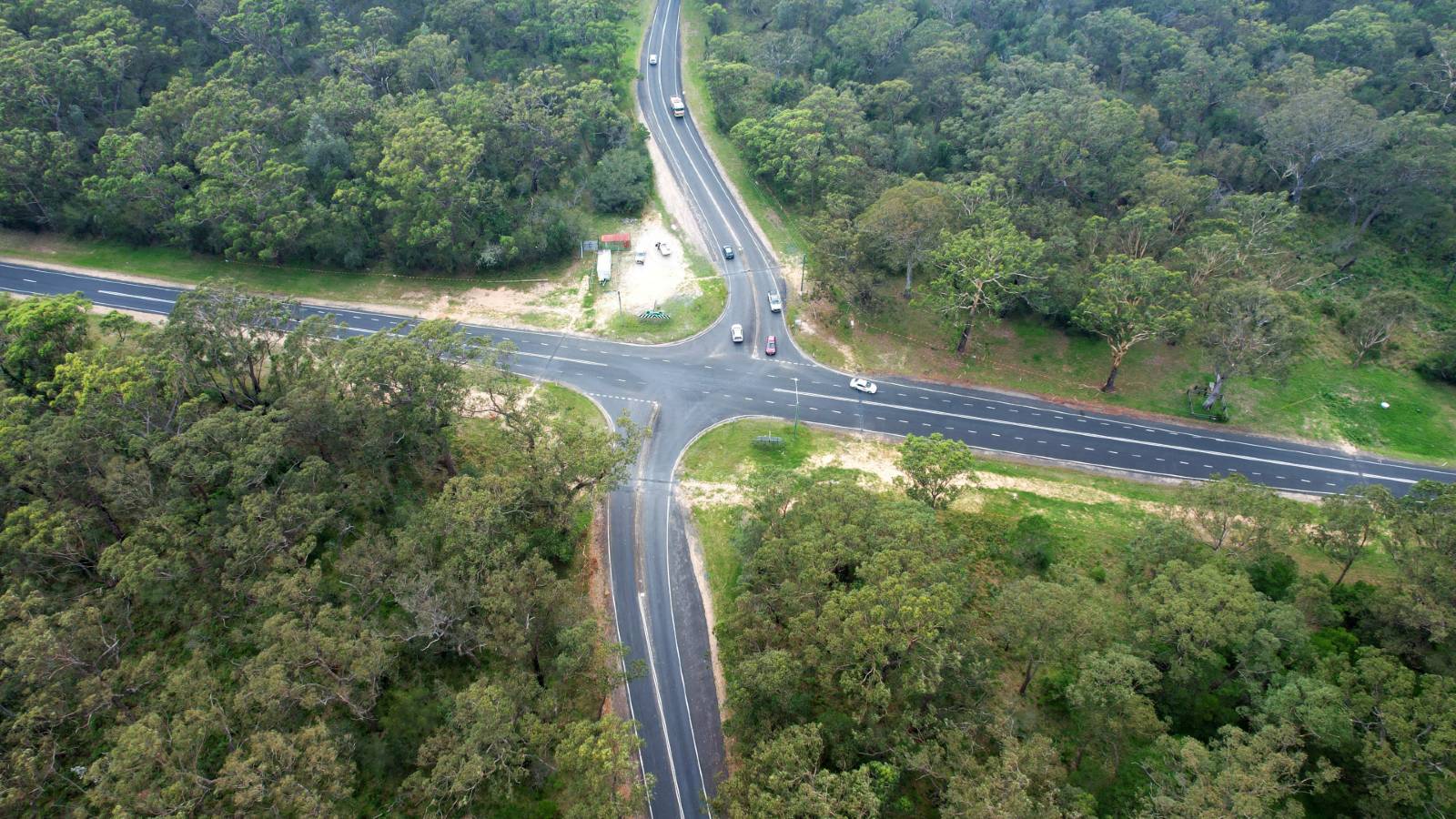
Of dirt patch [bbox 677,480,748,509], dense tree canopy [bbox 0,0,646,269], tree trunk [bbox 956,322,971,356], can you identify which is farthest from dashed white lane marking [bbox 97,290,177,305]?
tree trunk [bbox 956,322,971,356]

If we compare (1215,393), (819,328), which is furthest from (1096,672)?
(819,328)

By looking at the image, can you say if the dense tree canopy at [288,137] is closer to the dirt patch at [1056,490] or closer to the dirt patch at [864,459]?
the dirt patch at [864,459]

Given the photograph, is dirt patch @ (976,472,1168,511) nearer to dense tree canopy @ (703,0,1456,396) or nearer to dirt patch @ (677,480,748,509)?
dense tree canopy @ (703,0,1456,396)

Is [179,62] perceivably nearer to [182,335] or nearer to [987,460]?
[182,335]

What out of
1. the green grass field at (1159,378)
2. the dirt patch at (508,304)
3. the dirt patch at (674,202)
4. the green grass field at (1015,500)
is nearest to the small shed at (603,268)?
the dirt patch at (508,304)

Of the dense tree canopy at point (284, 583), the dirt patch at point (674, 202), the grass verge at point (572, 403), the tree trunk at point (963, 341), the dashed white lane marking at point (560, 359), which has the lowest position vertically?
the dense tree canopy at point (284, 583)
